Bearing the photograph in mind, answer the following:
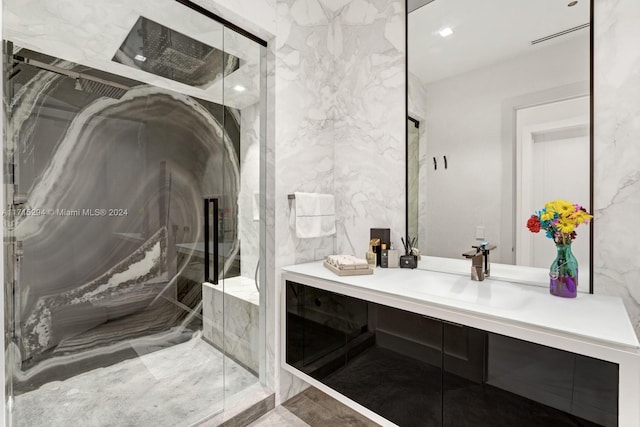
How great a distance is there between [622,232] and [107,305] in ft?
7.26

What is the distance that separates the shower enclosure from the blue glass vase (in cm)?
150

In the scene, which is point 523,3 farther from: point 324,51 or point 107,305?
point 107,305

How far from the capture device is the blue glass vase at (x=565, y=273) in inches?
49.0

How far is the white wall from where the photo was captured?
1446mm

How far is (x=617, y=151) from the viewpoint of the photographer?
49.8 inches

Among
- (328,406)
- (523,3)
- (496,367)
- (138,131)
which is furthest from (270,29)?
(328,406)

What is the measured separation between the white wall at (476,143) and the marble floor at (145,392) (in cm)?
140

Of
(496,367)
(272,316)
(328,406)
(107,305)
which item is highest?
(107,305)

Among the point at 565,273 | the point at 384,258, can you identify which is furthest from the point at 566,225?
the point at 384,258

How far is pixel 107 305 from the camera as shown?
53.7 inches

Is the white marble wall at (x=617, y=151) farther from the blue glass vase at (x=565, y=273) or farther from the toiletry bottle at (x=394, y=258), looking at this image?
the toiletry bottle at (x=394, y=258)

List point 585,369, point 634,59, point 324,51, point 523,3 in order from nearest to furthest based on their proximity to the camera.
A: point 585,369, point 634,59, point 523,3, point 324,51

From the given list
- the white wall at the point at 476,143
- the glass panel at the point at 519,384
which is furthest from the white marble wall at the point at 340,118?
the glass panel at the point at 519,384

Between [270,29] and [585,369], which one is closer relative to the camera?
[585,369]
